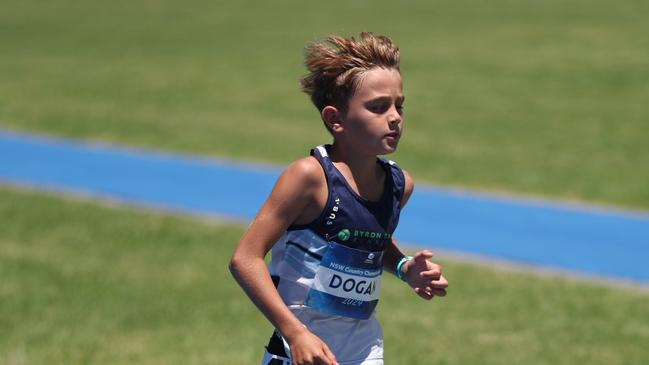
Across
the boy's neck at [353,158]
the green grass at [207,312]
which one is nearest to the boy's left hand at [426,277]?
the boy's neck at [353,158]

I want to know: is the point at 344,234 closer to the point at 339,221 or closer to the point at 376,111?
the point at 339,221

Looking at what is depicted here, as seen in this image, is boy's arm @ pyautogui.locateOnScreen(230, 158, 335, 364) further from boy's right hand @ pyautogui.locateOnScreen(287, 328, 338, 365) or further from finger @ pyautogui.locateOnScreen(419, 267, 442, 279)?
finger @ pyautogui.locateOnScreen(419, 267, 442, 279)

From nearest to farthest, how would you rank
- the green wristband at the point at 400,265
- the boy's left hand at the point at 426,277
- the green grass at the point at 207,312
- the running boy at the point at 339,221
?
the running boy at the point at 339,221 → the boy's left hand at the point at 426,277 → the green wristband at the point at 400,265 → the green grass at the point at 207,312

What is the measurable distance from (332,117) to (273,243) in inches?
21.5

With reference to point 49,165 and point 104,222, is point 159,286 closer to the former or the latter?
point 104,222

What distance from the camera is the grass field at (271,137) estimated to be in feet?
25.8

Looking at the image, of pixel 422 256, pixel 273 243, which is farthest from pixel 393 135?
pixel 273 243

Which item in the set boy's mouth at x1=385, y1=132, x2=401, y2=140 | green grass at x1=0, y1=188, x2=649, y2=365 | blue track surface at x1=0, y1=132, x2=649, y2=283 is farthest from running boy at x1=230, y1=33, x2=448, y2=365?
blue track surface at x1=0, y1=132, x2=649, y2=283

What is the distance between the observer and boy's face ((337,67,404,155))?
13.9 ft

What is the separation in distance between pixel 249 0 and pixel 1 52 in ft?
31.8

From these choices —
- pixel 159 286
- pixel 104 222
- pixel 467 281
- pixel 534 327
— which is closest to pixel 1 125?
pixel 104 222

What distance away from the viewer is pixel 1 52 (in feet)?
77.9

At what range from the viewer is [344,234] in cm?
434

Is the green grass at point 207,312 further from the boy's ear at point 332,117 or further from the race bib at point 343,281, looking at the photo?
the boy's ear at point 332,117
